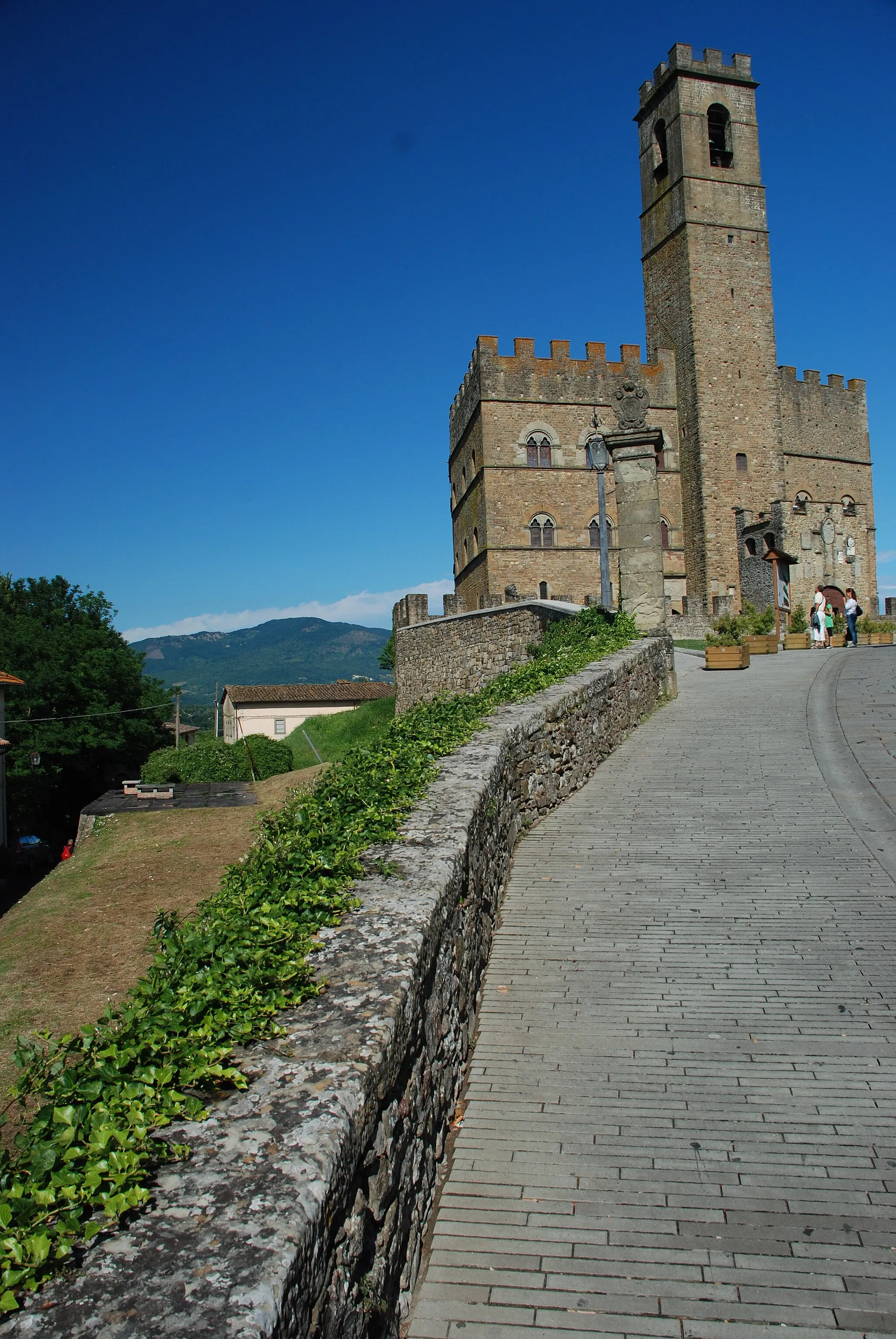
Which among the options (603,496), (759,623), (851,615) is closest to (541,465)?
(759,623)

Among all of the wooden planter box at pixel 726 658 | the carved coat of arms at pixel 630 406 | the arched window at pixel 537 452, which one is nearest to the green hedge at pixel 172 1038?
the carved coat of arms at pixel 630 406

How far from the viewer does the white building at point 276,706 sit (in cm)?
5881

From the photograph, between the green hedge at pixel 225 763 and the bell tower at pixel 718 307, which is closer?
the green hedge at pixel 225 763

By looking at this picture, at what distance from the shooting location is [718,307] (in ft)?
119

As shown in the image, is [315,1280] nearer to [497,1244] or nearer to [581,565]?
[497,1244]

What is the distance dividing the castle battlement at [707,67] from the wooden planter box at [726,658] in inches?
1239

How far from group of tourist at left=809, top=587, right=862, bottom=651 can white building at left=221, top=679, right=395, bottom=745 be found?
3802 centimetres

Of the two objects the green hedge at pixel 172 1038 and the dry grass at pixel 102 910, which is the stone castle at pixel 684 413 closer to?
the dry grass at pixel 102 910

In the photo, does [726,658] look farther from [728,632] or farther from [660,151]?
[660,151]

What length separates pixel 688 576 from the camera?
3691cm

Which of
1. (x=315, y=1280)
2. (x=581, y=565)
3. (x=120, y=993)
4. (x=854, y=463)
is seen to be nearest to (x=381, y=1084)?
(x=315, y=1280)

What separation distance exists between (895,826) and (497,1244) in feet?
17.5

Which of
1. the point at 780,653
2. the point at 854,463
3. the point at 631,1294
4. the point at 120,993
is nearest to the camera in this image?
the point at 631,1294

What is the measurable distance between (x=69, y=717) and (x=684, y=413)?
32.4 m
